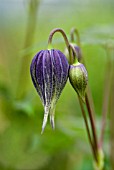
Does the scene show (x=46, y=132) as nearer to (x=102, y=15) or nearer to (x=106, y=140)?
(x=106, y=140)

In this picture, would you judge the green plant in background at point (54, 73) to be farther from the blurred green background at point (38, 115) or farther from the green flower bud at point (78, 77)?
the blurred green background at point (38, 115)

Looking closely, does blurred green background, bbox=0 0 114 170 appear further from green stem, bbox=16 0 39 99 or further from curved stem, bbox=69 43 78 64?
curved stem, bbox=69 43 78 64

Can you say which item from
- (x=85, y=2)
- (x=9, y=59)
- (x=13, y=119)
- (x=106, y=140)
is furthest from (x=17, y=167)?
(x=85, y=2)

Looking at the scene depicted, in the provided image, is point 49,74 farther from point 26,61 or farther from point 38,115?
point 26,61

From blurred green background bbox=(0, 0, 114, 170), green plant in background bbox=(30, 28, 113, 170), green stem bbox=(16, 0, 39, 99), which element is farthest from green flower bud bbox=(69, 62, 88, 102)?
green stem bbox=(16, 0, 39, 99)

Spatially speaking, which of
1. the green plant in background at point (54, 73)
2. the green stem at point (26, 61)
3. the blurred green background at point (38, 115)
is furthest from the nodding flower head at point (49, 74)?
the green stem at point (26, 61)

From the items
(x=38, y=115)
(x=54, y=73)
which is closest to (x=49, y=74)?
(x=54, y=73)
